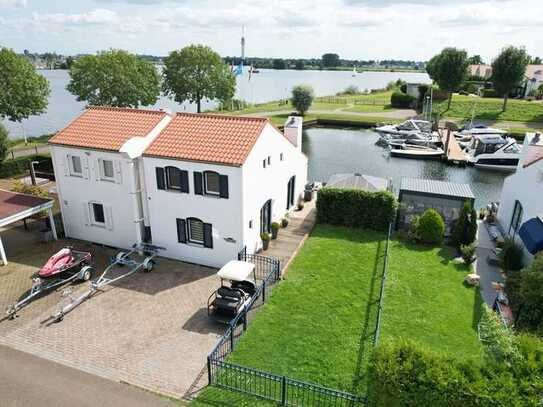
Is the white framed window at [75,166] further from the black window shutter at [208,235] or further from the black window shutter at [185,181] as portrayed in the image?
the black window shutter at [208,235]

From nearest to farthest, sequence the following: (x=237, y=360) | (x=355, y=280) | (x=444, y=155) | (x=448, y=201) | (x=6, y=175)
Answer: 1. (x=237, y=360)
2. (x=355, y=280)
3. (x=448, y=201)
4. (x=6, y=175)
5. (x=444, y=155)

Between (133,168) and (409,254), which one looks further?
(409,254)

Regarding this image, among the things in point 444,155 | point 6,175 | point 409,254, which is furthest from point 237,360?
point 444,155

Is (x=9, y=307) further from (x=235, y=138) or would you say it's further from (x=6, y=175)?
(x=6, y=175)

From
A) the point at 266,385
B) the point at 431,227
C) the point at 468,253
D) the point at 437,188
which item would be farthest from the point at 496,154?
the point at 266,385

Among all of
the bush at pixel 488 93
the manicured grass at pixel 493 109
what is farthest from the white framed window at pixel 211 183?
the bush at pixel 488 93

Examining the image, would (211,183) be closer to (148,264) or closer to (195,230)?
(195,230)
